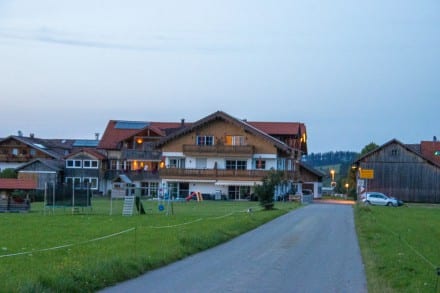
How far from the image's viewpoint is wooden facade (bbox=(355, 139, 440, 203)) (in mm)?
80188

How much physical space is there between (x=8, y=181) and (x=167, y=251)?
4219 centimetres

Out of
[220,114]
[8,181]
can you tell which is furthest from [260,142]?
[8,181]

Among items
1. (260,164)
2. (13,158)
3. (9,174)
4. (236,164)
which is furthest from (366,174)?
(13,158)

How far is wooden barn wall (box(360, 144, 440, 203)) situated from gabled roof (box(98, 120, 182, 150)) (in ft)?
98.2

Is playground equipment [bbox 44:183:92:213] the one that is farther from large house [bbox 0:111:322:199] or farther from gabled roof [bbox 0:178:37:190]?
large house [bbox 0:111:322:199]

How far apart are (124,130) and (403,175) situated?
41439 millimetres

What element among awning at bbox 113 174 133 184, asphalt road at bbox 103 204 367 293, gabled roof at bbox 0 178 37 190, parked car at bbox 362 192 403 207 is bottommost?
asphalt road at bbox 103 204 367 293

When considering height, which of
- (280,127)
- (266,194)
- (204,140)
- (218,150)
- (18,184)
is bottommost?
(266,194)

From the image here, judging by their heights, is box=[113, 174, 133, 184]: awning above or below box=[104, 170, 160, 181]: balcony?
below

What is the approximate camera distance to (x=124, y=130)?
105 m

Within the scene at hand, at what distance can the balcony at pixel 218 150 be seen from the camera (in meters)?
83.4

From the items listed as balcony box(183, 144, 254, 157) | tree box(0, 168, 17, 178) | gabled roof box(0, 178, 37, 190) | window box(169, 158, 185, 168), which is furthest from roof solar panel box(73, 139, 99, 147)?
gabled roof box(0, 178, 37, 190)

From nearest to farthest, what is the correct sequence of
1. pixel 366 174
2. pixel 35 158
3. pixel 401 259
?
pixel 401 259 < pixel 366 174 < pixel 35 158

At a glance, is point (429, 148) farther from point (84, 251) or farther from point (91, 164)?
point (84, 251)
